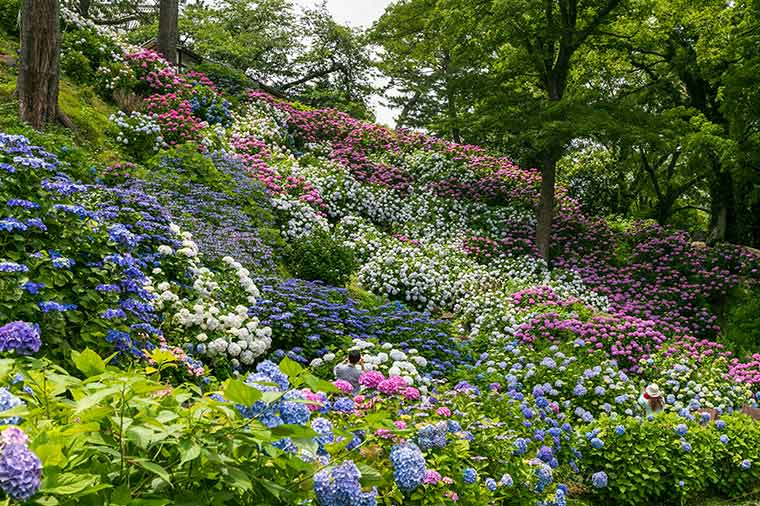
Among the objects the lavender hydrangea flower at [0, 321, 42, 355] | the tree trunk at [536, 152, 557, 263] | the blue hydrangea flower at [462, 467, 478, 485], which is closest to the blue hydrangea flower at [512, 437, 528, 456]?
the blue hydrangea flower at [462, 467, 478, 485]

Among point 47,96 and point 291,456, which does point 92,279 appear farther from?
point 47,96

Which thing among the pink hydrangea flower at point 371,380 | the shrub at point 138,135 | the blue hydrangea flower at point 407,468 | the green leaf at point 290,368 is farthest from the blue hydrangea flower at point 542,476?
the shrub at point 138,135

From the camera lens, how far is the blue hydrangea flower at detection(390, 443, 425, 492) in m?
2.19

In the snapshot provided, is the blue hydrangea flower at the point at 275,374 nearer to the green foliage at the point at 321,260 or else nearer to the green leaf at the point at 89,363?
the green leaf at the point at 89,363

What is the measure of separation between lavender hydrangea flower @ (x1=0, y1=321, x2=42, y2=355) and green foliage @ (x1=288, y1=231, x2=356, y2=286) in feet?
23.1

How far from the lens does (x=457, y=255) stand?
12469 millimetres

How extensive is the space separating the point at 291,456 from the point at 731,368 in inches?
338

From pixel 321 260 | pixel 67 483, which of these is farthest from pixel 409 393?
pixel 321 260

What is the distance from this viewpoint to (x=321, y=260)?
950cm

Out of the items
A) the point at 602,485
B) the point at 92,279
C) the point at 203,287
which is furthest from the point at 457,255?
the point at 92,279

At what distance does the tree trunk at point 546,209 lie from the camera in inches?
526

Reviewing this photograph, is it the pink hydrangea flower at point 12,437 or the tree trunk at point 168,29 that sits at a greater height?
the tree trunk at point 168,29

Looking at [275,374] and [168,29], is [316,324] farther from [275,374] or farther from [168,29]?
[168,29]

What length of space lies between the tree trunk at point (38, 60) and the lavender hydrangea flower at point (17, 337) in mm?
7227
